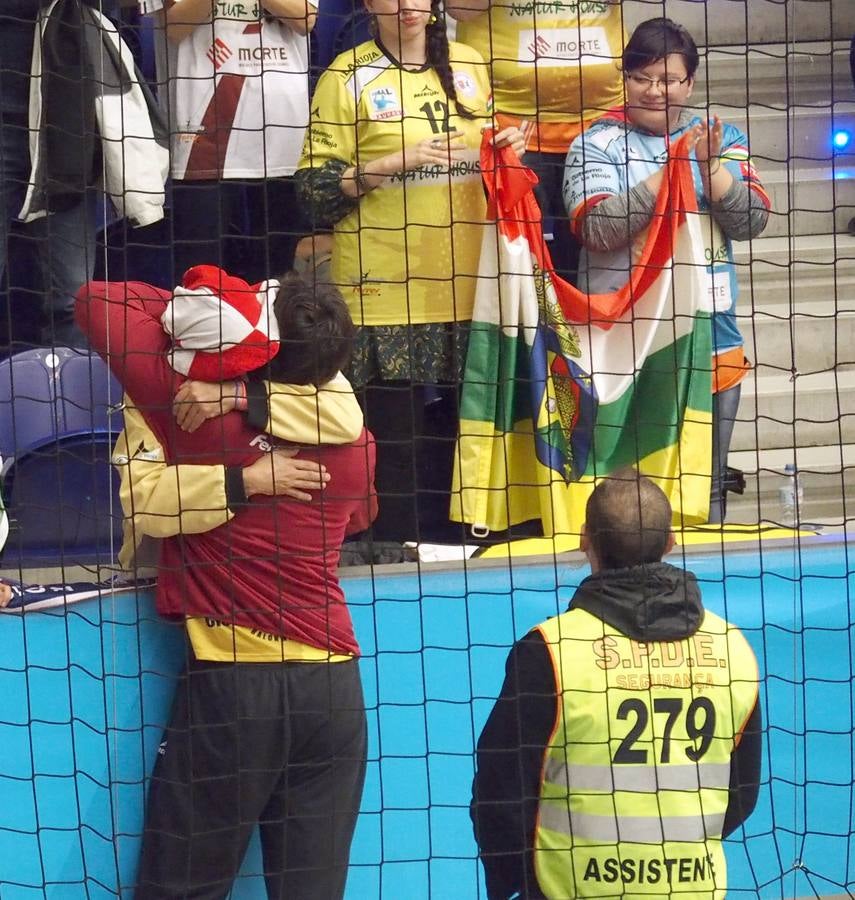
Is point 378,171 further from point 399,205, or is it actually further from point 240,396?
point 240,396

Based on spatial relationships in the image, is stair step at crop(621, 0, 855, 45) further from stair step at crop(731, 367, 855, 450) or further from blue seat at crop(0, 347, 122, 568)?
blue seat at crop(0, 347, 122, 568)

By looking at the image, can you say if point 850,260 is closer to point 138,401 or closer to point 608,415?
point 608,415

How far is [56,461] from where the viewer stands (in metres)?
3.58

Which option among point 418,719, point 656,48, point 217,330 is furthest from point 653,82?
point 418,719

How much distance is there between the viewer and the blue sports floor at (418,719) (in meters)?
3.42

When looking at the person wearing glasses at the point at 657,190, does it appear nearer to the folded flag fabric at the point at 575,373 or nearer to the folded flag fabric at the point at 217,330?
the folded flag fabric at the point at 575,373

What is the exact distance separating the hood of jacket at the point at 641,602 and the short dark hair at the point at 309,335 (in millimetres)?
663

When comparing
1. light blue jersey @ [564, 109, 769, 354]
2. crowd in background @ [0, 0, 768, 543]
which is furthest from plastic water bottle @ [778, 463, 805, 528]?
light blue jersey @ [564, 109, 769, 354]

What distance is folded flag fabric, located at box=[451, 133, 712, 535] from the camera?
13.1 feet

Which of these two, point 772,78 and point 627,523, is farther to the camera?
point 772,78

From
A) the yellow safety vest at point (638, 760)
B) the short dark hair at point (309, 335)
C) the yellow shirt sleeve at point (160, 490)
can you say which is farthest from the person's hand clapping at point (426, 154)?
the yellow safety vest at point (638, 760)

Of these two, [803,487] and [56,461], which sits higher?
[56,461]

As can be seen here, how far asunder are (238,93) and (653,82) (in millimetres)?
1060

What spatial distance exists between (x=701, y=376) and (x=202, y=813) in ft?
5.46
